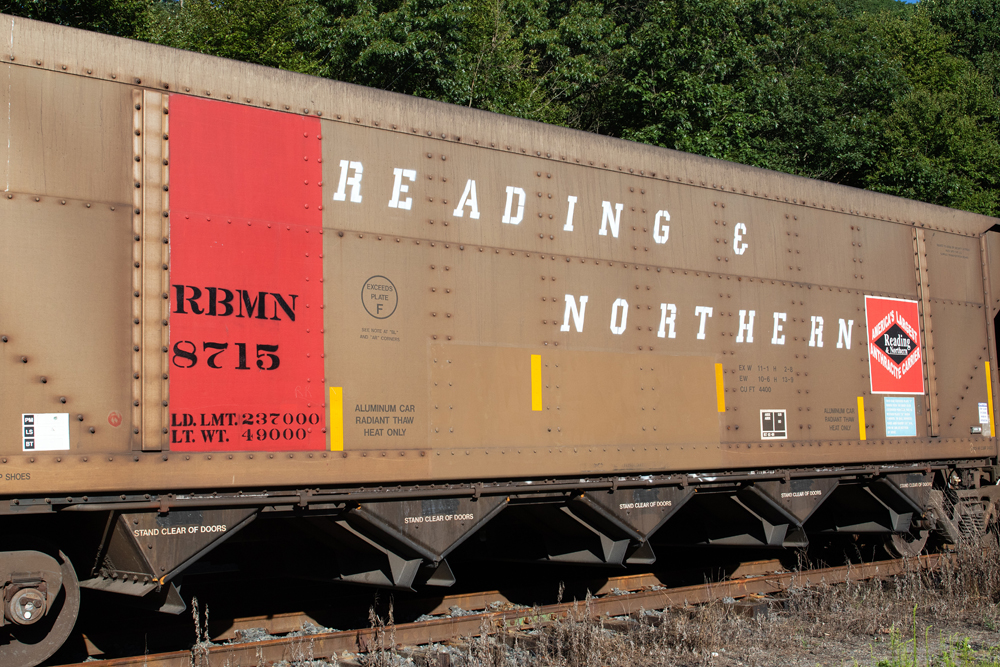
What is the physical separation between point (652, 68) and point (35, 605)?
17.5m

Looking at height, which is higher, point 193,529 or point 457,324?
point 457,324

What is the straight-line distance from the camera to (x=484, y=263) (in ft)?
18.9

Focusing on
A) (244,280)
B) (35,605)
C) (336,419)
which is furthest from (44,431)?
(336,419)

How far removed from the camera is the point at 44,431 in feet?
13.9

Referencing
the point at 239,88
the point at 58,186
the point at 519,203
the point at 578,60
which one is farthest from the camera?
the point at 578,60

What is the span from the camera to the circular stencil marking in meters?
5.26

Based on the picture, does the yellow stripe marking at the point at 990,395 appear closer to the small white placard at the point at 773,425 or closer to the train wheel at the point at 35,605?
the small white placard at the point at 773,425

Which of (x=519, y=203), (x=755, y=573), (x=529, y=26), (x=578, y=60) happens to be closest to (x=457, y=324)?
(x=519, y=203)

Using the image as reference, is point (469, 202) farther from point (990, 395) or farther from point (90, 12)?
point (90, 12)

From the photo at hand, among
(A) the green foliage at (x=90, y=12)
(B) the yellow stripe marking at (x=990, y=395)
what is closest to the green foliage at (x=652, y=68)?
(A) the green foliage at (x=90, y=12)

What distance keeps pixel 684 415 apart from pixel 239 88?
13.1 feet

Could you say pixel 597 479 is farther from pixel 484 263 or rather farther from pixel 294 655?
pixel 294 655

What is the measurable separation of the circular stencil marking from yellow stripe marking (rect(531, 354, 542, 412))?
3.61 ft

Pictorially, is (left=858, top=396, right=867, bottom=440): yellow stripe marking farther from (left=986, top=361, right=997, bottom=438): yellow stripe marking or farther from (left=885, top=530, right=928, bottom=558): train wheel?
(left=986, top=361, right=997, bottom=438): yellow stripe marking
